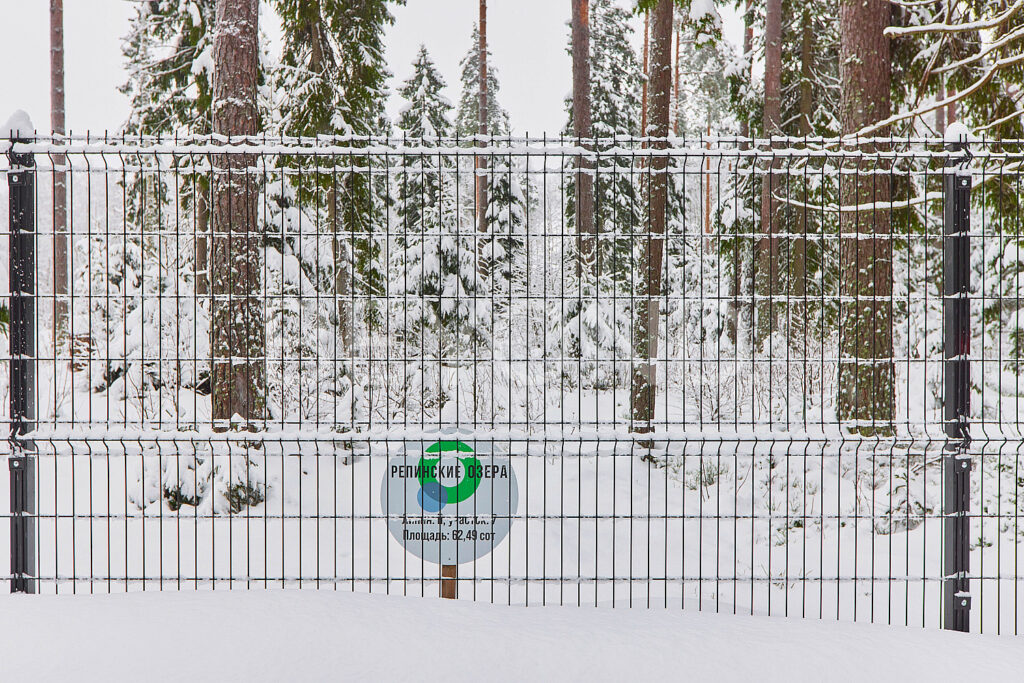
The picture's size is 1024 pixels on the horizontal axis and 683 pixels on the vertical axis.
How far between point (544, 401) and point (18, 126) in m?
3.41

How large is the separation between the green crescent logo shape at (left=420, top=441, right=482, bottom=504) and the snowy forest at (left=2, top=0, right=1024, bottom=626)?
170 mm

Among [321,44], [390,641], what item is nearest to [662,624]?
[390,641]

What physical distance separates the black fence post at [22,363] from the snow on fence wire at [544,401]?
2cm

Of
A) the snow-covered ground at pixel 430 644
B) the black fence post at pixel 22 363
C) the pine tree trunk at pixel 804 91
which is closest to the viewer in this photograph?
the snow-covered ground at pixel 430 644

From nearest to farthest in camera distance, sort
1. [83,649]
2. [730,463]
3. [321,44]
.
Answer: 1. [83,649]
2. [730,463]
3. [321,44]

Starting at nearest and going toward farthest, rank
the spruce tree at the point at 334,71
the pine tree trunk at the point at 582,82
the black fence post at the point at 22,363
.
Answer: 1. the black fence post at the point at 22,363
2. the pine tree trunk at the point at 582,82
3. the spruce tree at the point at 334,71

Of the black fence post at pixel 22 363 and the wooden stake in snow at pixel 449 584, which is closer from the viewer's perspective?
the black fence post at pixel 22 363

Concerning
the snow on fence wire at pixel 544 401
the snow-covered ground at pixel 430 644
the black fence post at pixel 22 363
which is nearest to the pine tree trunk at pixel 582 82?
the snow on fence wire at pixel 544 401

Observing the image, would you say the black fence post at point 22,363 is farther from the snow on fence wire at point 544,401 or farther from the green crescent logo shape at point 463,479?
the green crescent logo shape at point 463,479

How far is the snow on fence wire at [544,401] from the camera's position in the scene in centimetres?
443

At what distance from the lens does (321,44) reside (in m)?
14.6

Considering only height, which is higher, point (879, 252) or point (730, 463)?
point (879, 252)

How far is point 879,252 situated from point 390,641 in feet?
24.6

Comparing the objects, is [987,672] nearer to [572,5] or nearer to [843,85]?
[843,85]
